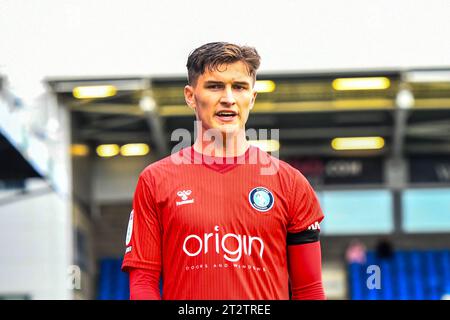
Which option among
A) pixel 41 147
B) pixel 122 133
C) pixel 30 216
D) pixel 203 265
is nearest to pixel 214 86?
pixel 203 265

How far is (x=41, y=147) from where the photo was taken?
58.1 ft

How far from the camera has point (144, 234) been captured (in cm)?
309

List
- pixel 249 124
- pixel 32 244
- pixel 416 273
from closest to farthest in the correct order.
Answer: pixel 32 244, pixel 249 124, pixel 416 273

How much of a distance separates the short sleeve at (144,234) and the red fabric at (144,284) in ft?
0.06

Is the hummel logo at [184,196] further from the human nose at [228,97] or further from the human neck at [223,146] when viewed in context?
the human nose at [228,97]

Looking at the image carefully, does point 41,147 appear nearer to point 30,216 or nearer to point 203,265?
point 30,216

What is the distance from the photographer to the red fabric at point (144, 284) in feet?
9.73

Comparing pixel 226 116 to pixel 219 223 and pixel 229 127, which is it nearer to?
pixel 229 127

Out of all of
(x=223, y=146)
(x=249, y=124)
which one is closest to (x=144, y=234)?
(x=223, y=146)

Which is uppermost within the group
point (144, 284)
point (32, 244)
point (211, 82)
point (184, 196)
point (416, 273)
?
point (416, 273)

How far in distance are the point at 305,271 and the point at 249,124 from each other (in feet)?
65.5

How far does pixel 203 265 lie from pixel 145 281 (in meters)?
0.21
